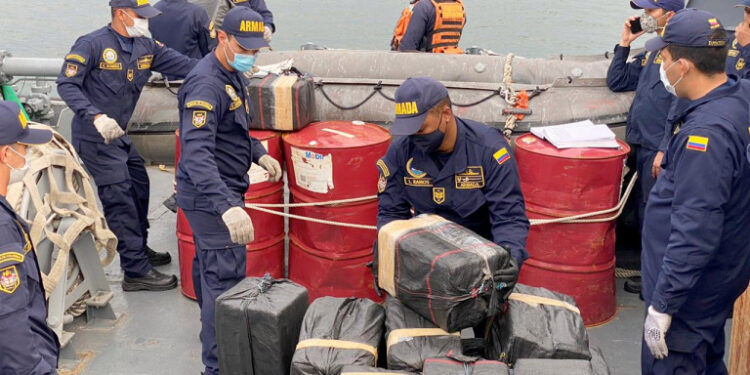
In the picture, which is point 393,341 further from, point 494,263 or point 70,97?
point 70,97

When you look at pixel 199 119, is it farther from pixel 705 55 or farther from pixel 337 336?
pixel 705 55

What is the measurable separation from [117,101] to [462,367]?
3.10 meters

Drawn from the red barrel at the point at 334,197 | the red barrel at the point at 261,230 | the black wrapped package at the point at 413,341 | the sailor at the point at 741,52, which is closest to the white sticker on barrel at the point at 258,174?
the red barrel at the point at 261,230

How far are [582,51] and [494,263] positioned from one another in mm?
10957

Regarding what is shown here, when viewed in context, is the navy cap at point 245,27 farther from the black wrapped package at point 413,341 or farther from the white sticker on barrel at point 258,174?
the black wrapped package at point 413,341

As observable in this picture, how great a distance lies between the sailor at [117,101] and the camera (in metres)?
4.36

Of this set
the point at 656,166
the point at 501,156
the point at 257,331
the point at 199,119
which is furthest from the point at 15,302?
the point at 656,166

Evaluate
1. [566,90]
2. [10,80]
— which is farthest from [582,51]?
[10,80]

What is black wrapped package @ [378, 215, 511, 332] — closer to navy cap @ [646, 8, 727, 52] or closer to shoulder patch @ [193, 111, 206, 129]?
navy cap @ [646, 8, 727, 52]

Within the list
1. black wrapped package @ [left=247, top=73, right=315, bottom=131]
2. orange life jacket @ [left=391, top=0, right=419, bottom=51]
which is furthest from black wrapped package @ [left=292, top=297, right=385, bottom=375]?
orange life jacket @ [left=391, top=0, right=419, bottom=51]

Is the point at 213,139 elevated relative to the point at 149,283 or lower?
elevated

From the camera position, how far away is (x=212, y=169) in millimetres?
Answer: 3250

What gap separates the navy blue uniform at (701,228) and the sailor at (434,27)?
3.58 metres

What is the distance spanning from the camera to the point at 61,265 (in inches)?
146
